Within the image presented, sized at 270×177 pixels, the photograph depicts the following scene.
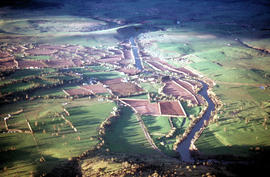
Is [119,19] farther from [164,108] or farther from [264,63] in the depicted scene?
[164,108]

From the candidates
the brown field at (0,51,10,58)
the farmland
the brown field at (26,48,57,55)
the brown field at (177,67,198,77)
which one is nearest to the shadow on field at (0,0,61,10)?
the farmland

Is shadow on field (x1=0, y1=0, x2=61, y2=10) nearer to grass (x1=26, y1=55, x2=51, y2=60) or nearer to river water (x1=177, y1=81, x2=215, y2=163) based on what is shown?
grass (x1=26, y1=55, x2=51, y2=60)

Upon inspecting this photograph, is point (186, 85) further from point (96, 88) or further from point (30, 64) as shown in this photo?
point (30, 64)

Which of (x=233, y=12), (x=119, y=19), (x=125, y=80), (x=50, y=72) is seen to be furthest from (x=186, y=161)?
(x=233, y=12)

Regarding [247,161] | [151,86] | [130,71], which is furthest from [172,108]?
[130,71]

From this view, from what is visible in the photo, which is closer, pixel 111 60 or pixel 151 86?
pixel 151 86

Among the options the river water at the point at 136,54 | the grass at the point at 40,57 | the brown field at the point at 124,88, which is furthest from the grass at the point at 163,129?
the grass at the point at 40,57

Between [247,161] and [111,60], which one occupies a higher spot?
[111,60]

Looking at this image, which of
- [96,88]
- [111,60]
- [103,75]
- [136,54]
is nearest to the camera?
[96,88]

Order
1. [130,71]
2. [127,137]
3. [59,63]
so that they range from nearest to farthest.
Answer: [127,137], [130,71], [59,63]
